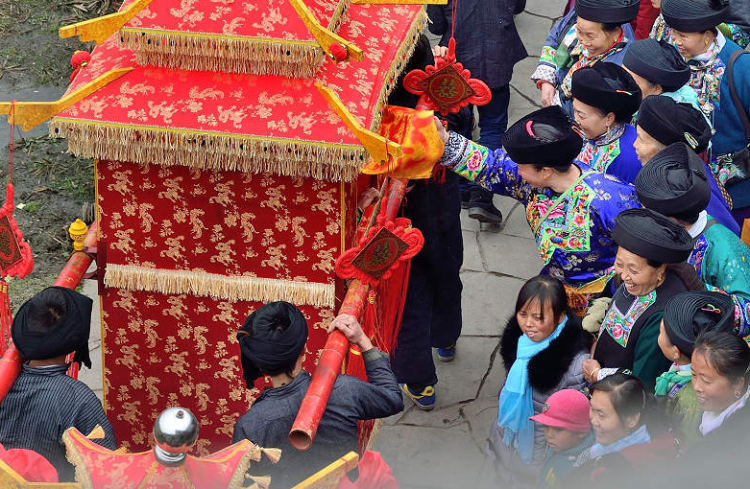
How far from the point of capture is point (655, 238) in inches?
122

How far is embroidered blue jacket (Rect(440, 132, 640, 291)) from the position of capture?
11.4 feet

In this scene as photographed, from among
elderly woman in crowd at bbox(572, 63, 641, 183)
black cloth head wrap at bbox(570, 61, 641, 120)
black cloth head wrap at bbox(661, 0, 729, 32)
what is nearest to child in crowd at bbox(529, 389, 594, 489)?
elderly woman in crowd at bbox(572, 63, 641, 183)

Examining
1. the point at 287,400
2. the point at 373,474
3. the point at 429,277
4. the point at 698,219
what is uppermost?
the point at 698,219

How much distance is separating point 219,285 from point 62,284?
510 mm

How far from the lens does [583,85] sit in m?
3.83

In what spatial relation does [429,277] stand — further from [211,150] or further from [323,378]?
[323,378]

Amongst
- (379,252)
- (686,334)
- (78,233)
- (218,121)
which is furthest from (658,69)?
(78,233)

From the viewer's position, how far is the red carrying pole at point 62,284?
2816 millimetres

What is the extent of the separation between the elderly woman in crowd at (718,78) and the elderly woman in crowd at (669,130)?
2.28 feet

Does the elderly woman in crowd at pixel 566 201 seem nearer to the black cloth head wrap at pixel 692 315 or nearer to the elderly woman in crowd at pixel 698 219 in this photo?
the elderly woman in crowd at pixel 698 219

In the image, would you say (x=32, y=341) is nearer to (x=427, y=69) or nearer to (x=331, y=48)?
(x=331, y=48)

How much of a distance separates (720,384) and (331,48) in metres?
1.48

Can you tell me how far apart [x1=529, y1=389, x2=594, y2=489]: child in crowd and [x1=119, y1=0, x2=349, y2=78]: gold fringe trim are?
1.31m

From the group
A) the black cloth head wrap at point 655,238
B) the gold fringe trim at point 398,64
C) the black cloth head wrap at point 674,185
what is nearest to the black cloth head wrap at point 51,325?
the gold fringe trim at point 398,64
